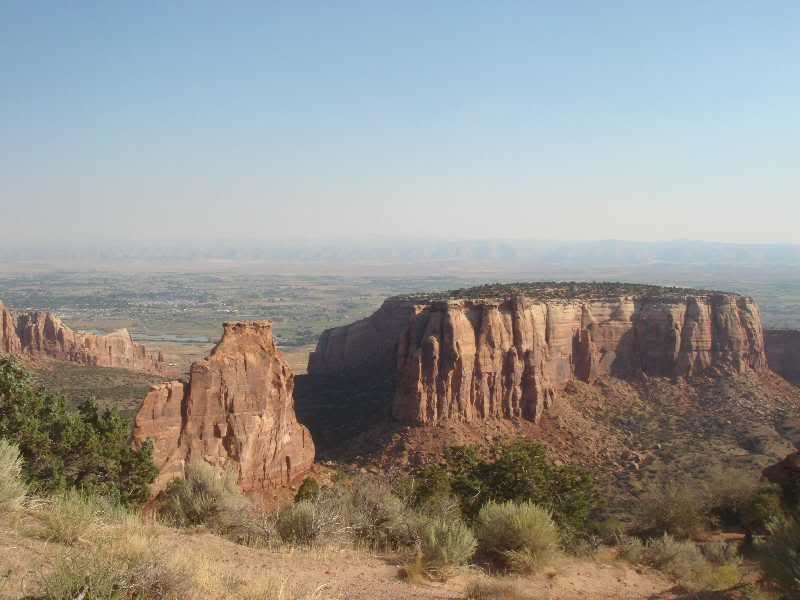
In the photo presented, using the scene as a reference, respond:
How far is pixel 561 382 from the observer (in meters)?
52.2

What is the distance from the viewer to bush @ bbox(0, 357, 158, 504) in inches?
747

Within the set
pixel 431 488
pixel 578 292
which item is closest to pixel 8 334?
pixel 578 292

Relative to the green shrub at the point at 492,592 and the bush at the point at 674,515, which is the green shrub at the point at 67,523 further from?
the bush at the point at 674,515

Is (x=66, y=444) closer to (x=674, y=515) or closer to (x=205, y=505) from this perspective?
(x=205, y=505)

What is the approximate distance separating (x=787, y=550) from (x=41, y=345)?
268 ft

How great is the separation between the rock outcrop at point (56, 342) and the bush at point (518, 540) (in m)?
69.9

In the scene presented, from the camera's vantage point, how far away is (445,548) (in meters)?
13.4

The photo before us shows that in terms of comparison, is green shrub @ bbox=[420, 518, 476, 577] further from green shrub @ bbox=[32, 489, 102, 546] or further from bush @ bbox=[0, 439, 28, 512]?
bush @ bbox=[0, 439, 28, 512]

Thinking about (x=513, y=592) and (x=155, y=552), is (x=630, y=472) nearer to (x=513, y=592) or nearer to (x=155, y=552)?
(x=513, y=592)

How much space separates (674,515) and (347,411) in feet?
97.7

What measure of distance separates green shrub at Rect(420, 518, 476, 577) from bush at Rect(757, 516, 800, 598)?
5618 millimetres

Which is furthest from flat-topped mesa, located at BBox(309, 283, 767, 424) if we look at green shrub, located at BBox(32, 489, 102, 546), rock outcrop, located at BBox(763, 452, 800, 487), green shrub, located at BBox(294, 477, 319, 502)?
green shrub, located at BBox(32, 489, 102, 546)

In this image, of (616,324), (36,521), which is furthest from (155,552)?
(616,324)

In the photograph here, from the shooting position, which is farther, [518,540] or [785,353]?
[785,353]
